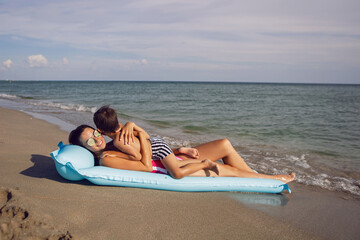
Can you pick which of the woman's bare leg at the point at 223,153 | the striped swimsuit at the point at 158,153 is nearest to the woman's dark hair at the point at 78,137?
the striped swimsuit at the point at 158,153

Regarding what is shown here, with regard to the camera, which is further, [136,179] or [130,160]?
[130,160]

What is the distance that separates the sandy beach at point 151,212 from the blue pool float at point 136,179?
0.32ft

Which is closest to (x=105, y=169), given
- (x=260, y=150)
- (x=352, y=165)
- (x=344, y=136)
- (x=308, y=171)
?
(x=308, y=171)

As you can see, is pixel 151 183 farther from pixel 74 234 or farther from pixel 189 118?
pixel 189 118

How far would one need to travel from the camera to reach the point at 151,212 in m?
3.35

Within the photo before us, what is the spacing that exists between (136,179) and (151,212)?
0.74 meters

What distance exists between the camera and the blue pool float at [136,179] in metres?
3.92

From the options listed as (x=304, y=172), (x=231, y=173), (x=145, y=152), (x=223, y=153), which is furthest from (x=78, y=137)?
(x=304, y=172)

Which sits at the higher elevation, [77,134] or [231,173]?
[77,134]

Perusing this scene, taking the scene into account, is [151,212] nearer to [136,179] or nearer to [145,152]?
[136,179]

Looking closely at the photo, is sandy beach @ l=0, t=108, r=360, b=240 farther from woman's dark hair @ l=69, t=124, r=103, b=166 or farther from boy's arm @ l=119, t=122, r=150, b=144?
boy's arm @ l=119, t=122, r=150, b=144

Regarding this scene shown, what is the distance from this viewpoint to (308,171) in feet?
18.9

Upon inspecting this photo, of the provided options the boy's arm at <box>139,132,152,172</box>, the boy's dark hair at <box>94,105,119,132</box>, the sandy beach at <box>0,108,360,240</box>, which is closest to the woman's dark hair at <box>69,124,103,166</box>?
the boy's dark hair at <box>94,105,119,132</box>

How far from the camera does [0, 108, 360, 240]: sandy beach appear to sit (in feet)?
9.32
